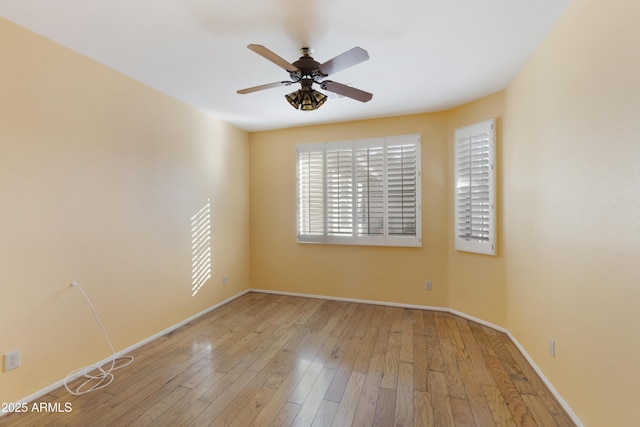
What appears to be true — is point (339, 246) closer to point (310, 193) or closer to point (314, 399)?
point (310, 193)

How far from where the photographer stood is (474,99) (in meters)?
3.28

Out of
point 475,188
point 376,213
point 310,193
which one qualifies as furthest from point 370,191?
point 475,188

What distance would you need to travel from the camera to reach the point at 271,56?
5.80 feet

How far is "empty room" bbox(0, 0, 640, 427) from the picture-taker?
1693 mm

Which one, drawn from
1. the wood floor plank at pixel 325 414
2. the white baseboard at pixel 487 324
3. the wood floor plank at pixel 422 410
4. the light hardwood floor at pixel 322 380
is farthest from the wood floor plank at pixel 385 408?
the white baseboard at pixel 487 324

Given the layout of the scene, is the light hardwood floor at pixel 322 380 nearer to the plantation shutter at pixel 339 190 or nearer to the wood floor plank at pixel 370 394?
the wood floor plank at pixel 370 394

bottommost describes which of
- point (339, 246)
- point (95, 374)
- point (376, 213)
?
point (95, 374)

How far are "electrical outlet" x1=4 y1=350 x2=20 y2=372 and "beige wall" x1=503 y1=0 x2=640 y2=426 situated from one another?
12.1 feet

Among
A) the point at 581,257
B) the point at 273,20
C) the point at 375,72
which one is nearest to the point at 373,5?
the point at 273,20

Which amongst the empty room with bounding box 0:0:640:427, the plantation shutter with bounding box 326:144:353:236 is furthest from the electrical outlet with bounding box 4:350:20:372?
the plantation shutter with bounding box 326:144:353:236

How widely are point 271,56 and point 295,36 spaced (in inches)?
18.1

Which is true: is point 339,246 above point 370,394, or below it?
above

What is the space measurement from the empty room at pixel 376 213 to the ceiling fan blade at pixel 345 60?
17 millimetres

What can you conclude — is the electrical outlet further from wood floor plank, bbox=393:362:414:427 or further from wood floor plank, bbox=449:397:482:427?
wood floor plank, bbox=449:397:482:427
